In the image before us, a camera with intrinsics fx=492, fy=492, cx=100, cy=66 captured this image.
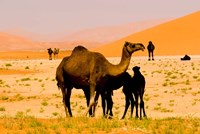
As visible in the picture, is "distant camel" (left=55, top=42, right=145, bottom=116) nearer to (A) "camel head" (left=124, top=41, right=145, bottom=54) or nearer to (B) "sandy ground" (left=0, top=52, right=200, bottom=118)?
(A) "camel head" (left=124, top=41, right=145, bottom=54)

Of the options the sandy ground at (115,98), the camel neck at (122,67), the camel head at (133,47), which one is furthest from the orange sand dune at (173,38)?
the camel neck at (122,67)

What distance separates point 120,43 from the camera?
129125 mm

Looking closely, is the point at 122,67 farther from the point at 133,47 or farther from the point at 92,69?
the point at 92,69

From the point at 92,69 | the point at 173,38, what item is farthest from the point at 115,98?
the point at 173,38

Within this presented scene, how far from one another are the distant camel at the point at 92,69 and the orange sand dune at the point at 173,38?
83631mm

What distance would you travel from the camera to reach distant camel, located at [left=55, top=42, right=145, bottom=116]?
1380 centimetres

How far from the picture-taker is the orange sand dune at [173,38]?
342ft

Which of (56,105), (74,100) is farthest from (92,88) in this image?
(74,100)

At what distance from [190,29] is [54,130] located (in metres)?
113

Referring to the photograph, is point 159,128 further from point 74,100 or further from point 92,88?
point 74,100

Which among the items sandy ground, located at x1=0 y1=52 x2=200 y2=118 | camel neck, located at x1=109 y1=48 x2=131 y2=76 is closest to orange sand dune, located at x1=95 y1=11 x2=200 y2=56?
sandy ground, located at x1=0 y1=52 x2=200 y2=118

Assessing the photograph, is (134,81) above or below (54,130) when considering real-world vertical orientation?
above

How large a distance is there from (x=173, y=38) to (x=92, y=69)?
10496cm

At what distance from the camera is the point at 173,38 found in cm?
11712
